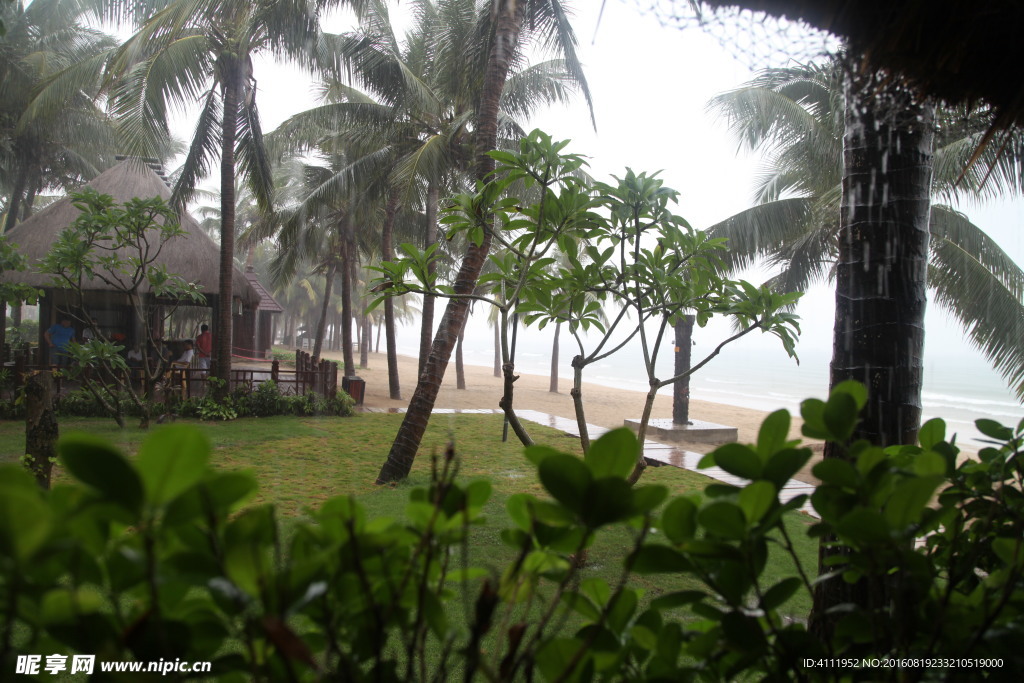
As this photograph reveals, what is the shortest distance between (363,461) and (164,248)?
8208 millimetres

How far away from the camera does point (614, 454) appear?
0.57 m

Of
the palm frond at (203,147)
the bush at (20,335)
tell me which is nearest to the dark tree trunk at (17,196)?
the bush at (20,335)

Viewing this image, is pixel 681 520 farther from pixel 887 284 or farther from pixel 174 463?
pixel 887 284

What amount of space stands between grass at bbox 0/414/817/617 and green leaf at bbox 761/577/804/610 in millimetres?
1383

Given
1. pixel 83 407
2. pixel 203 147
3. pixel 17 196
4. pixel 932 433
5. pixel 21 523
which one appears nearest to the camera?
pixel 21 523

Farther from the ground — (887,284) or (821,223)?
(821,223)

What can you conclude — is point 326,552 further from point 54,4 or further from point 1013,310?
point 54,4

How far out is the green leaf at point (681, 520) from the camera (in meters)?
0.66

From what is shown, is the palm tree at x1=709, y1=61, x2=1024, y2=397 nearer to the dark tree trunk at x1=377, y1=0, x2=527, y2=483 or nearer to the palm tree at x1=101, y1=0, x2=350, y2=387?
the dark tree trunk at x1=377, y1=0, x2=527, y2=483

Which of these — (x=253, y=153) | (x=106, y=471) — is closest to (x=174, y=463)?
(x=106, y=471)

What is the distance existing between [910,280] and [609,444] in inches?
53.2

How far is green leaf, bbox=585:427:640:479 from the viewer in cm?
56

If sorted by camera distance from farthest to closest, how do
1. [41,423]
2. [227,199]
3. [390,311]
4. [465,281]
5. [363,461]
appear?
[390,311] → [227,199] → [363,461] → [465,281] → [41,423]

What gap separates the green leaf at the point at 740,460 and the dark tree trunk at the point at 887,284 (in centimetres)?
100
